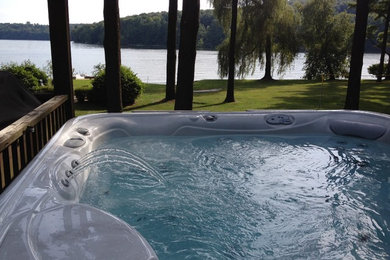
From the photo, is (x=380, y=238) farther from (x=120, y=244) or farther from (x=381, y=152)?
(x=381, y=152)

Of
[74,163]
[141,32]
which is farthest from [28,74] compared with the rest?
[141,32]

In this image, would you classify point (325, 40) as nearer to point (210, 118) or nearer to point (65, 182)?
point (210, 118)

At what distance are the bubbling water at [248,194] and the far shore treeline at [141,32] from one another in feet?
54.6

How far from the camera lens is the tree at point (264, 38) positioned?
13.1 metres

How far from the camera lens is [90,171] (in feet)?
10.7

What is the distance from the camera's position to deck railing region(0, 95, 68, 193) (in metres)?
2.22

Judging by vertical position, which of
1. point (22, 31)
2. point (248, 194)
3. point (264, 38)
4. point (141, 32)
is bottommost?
point (248, 194)

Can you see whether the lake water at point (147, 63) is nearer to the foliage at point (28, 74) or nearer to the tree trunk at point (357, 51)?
the foliage at point (28, 74)

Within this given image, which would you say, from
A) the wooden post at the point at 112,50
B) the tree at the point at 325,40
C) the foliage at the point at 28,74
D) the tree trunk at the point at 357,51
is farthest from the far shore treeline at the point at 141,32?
the wooden post at the point at 112,50

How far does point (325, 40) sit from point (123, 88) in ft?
44.3

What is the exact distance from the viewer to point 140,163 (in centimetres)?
364

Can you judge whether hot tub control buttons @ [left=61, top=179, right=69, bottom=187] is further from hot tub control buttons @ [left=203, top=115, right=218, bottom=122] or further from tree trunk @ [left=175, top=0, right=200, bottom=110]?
tree trunk @ [left=175, top=0, right=200, bottom=110]

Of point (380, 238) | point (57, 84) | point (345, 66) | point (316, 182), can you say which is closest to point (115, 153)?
point (57, 84)

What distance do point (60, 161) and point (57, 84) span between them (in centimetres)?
183
